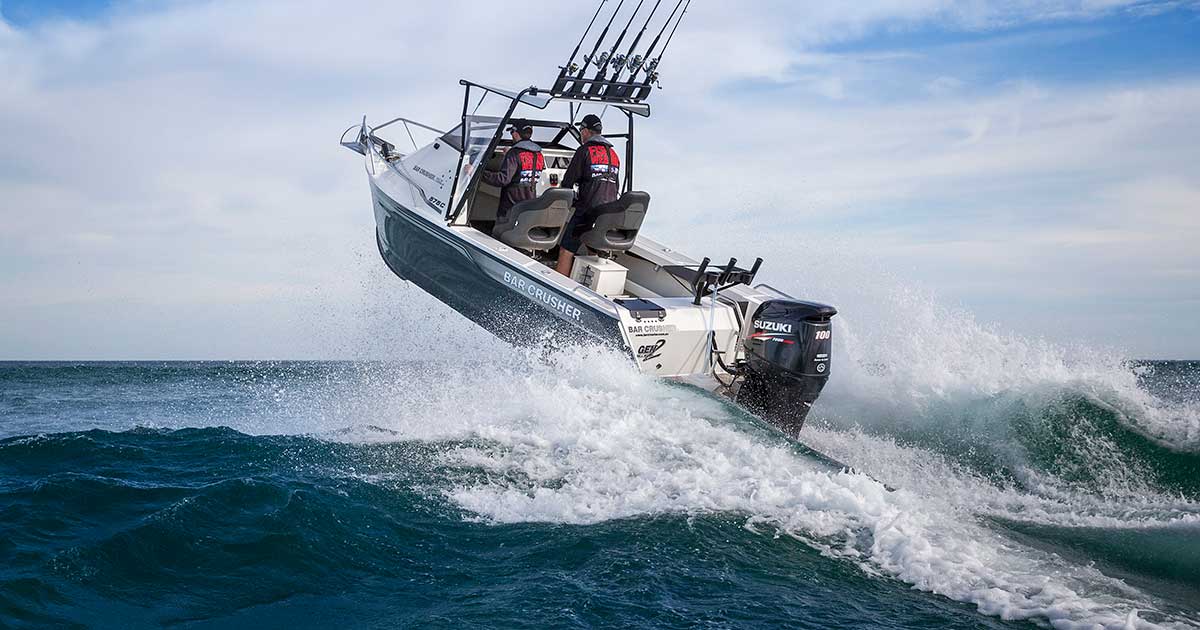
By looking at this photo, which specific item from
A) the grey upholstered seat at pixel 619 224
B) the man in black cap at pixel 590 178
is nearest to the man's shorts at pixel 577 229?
the man in black cap at pixel 590 178

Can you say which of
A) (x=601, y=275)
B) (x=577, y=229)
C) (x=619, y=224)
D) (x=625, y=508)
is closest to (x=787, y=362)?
(x=601, y=275)

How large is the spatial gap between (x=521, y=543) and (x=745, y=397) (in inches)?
106

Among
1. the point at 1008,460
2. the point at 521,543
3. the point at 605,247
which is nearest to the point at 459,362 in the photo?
the point at 605,247

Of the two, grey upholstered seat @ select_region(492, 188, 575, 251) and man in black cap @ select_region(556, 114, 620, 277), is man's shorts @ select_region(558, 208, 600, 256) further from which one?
grey upholstered seat @ select_region(492, 188, 575, 251)

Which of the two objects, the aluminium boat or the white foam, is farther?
the aluminium boat

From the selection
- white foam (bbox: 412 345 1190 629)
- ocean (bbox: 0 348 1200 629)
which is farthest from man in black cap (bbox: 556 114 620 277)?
white foam (bbox: 412 345 1190 629)

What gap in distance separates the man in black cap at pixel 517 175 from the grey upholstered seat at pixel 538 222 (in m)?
0.18

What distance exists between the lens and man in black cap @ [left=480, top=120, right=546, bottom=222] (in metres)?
7.39

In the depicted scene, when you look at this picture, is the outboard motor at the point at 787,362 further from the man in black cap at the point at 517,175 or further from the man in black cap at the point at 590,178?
the man in black cap at the point at 517,175

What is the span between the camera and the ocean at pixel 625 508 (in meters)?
3.59

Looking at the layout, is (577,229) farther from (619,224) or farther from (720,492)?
(720,492)

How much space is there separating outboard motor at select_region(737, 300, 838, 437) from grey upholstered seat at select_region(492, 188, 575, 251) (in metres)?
1.75

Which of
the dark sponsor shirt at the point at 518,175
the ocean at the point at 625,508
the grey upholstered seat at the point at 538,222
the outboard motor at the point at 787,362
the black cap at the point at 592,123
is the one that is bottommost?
the ocean at the point at 625,508

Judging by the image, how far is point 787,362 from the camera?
248 inches
